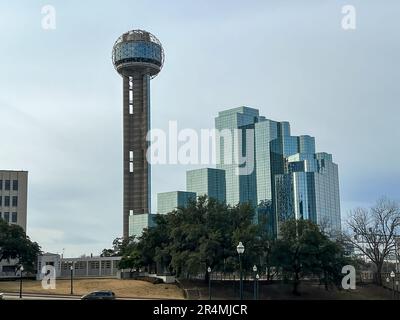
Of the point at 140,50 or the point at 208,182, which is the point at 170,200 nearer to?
the point at 208,182

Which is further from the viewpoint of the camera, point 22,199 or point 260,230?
point 22,199

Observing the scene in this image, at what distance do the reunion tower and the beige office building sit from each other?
69568 millimetres

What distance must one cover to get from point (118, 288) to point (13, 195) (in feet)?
213

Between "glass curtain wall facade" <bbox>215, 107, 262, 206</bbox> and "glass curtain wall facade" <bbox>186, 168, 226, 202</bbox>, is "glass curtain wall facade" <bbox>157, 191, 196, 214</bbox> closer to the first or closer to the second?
"glass curtain wall facade" <bbox>186, 168, 226, 202</bbox>

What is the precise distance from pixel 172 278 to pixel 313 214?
223 ft

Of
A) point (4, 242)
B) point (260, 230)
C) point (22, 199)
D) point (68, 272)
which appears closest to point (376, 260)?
point (260, 230)

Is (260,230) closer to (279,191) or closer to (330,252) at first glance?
(330,252)

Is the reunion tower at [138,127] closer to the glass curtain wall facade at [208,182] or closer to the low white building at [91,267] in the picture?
the glass curtain wall facade at [208,182]

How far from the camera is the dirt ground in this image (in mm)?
61250

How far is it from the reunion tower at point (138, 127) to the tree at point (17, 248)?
10624cm

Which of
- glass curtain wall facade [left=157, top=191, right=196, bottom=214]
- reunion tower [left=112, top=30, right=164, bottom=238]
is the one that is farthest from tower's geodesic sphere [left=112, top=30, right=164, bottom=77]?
glass curtain wall facade [left=157, top=191, right=196, bottom=214]

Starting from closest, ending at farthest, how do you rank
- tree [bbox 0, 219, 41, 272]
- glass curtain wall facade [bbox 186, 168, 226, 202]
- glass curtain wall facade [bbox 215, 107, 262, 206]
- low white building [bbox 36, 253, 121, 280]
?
tree [bbox 0, 219, 41, 272]
low white building [bbox 36, 253, 121, 280]
glass curtain wall facade [bbox 215, 107, 262, 206]
glass curtain wall facade [bbox 186, 168, 226, 202]

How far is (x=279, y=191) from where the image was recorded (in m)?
140
